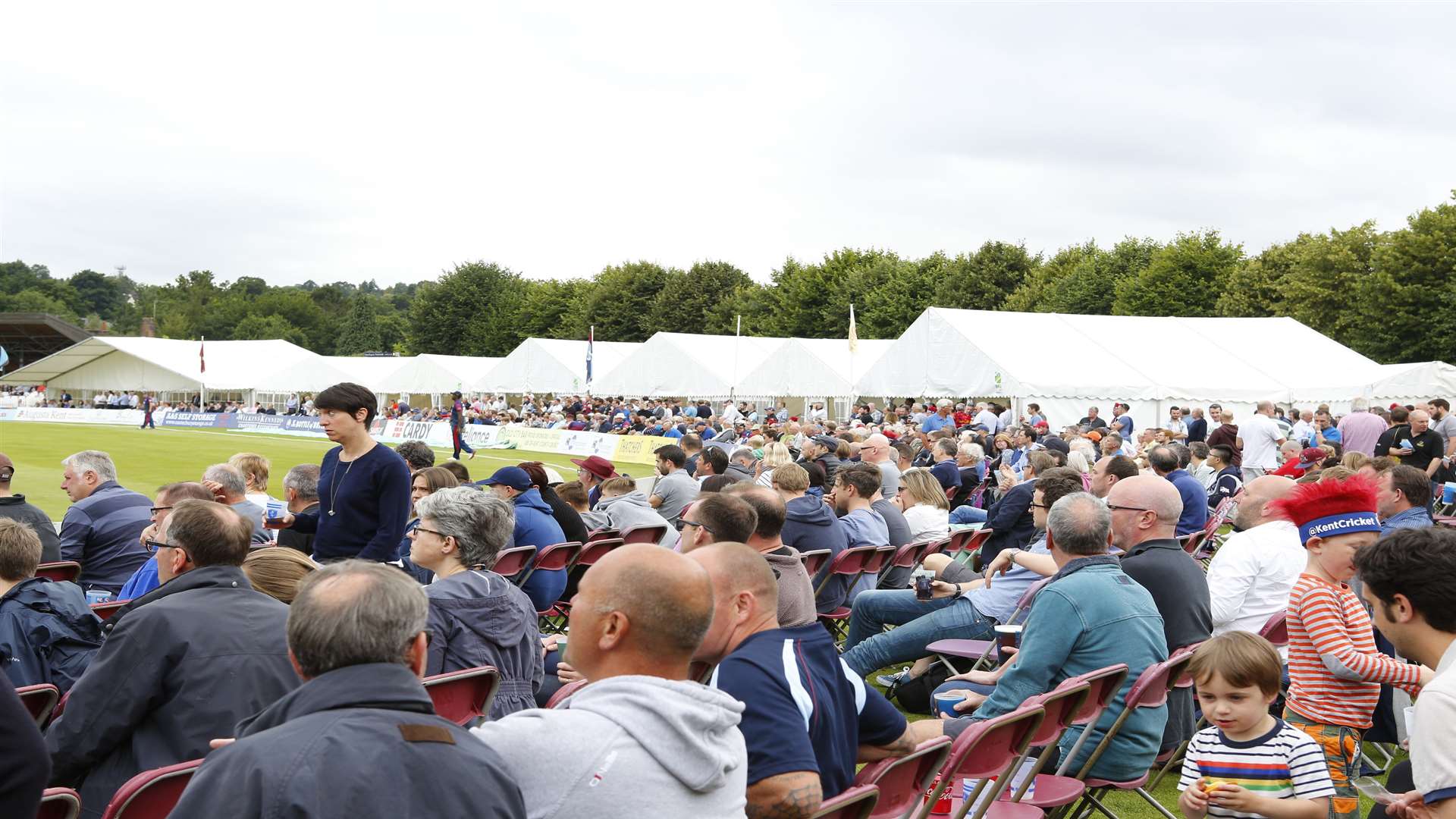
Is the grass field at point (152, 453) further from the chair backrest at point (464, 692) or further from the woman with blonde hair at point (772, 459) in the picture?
the chair backrest at point (464, 692)

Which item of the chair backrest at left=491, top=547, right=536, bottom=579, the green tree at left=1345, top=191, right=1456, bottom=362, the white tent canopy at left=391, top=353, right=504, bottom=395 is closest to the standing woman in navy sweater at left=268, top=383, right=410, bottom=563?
the chair backrest at left=491, top=547, right=536, bottom=579

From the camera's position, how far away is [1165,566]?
5211 mm

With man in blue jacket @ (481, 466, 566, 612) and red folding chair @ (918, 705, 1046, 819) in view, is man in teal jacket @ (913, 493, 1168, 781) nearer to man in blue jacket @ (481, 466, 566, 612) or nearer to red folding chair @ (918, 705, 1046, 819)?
red folding chair @ (918, 705, 1046, 819)

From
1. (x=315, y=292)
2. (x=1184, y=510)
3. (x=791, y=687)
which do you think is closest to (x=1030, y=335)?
(x=1184, y=510)

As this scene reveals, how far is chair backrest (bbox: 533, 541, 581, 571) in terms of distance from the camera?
23.5 feet

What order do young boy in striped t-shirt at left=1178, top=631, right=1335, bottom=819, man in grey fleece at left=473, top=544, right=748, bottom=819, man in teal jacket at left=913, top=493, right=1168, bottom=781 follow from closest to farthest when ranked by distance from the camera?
man in grey fleece at left=473, top=544, right=748, bottom=819
young boy in striped t-shirt at left=1178, top=631, right=1335, bottom=819
man in teal jacket at left=913, top=493, right=1168, bottom=781

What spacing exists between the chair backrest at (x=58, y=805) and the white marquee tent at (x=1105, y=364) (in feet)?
85.4

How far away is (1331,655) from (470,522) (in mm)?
3358

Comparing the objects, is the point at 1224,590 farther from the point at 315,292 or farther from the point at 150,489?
the point at 315,292

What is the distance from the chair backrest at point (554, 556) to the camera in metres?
7.16

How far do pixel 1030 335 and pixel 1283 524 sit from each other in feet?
80.2

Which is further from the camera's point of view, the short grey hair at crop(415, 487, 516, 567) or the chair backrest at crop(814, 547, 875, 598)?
the chair backrest at crop(814, 547, 875, 598)

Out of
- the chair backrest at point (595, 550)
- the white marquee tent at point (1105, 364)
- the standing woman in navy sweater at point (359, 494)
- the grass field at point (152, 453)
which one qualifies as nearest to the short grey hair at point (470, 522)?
the standing woman in navy sweater at point (359, 494)

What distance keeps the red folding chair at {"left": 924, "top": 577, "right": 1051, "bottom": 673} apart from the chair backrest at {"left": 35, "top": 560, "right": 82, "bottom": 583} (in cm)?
464
